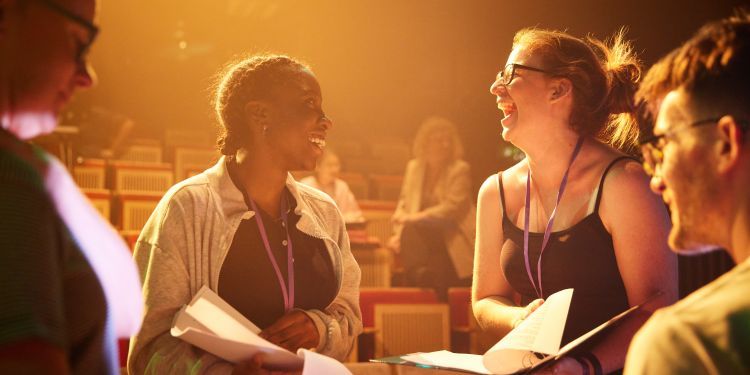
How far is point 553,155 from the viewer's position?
2.01 m

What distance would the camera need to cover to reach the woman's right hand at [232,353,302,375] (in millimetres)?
1511

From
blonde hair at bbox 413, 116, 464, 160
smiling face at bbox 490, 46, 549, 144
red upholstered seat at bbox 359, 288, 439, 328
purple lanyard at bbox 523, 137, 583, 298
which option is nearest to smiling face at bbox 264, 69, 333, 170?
smiling face at bbox 490, 46, 549, 144

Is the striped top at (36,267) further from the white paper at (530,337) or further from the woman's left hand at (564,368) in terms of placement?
the woman's left hand at (564,368)

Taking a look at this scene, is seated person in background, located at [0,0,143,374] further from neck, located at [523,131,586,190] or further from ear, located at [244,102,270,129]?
neck, located at [523,131,586,190]

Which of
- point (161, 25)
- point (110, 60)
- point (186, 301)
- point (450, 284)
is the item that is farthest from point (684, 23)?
point (110, 60)

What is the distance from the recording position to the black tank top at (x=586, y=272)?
5.96 feet

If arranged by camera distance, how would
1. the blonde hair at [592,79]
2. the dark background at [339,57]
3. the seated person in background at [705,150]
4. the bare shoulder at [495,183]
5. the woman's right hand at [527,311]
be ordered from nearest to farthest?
the seated person in background at [705,150], the woman's right hand at [527,311], the blonde hair at [592,79], the bare shoulder at [495,183], the dark background at [339,57]

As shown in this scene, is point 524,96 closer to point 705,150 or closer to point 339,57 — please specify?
point 705,150

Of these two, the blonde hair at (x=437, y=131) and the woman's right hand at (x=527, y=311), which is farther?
the blonde hair at (x=437, y=131)

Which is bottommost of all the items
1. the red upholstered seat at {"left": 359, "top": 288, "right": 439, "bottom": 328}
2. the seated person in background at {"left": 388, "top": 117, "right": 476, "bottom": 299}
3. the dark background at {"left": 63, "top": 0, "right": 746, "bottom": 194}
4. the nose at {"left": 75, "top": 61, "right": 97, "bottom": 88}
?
the red upholstered seat at {"left": 359, "top": 288, "right": 439, "bottom": 328}

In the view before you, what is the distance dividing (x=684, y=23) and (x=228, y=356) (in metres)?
6.11

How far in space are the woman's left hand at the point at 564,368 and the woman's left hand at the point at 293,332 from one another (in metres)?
0.59

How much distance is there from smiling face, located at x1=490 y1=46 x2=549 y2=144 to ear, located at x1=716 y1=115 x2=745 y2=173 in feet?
3.03

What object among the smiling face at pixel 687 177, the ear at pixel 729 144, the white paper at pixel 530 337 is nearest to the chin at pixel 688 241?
the smiling face at pixel 687 177
